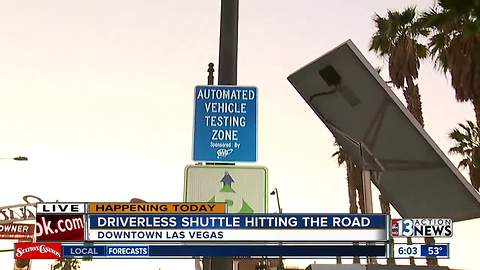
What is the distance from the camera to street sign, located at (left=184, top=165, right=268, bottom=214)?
823 centimetres

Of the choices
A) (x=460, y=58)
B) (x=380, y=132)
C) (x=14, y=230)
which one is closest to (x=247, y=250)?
(x=380, y=132)

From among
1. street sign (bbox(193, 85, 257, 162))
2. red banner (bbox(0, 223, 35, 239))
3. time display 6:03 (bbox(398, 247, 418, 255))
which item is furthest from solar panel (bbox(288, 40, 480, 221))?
red banner (bbox(0, 223, 35, 239))

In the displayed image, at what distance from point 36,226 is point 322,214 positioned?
292 cm

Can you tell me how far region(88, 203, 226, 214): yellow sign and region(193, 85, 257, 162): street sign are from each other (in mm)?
781

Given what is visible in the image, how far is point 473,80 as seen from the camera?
37.8 metres

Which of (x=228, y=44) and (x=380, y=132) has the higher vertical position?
(x=228, y=44)

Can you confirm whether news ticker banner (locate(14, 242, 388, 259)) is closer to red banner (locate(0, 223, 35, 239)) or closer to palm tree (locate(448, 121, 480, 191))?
palm tree (locate(448, 121, 480, 191))

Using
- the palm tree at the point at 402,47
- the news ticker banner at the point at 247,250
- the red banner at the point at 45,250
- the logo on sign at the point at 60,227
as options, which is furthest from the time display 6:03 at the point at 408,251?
the palm tree at the point at 402,47

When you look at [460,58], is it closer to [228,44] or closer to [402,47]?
[402,47]

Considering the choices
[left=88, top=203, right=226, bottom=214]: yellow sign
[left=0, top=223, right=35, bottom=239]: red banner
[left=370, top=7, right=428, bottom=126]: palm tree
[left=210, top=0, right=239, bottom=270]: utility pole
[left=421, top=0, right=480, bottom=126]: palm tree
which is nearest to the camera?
[left=88, top=203, right=226, bottom=214]: yellow sign

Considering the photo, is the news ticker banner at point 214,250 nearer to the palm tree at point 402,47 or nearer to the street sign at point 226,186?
the street sign at point 226,186

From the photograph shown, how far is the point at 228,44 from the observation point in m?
8.97

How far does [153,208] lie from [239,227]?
0.90 metres

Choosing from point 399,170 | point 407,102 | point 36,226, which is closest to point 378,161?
point 399,170
